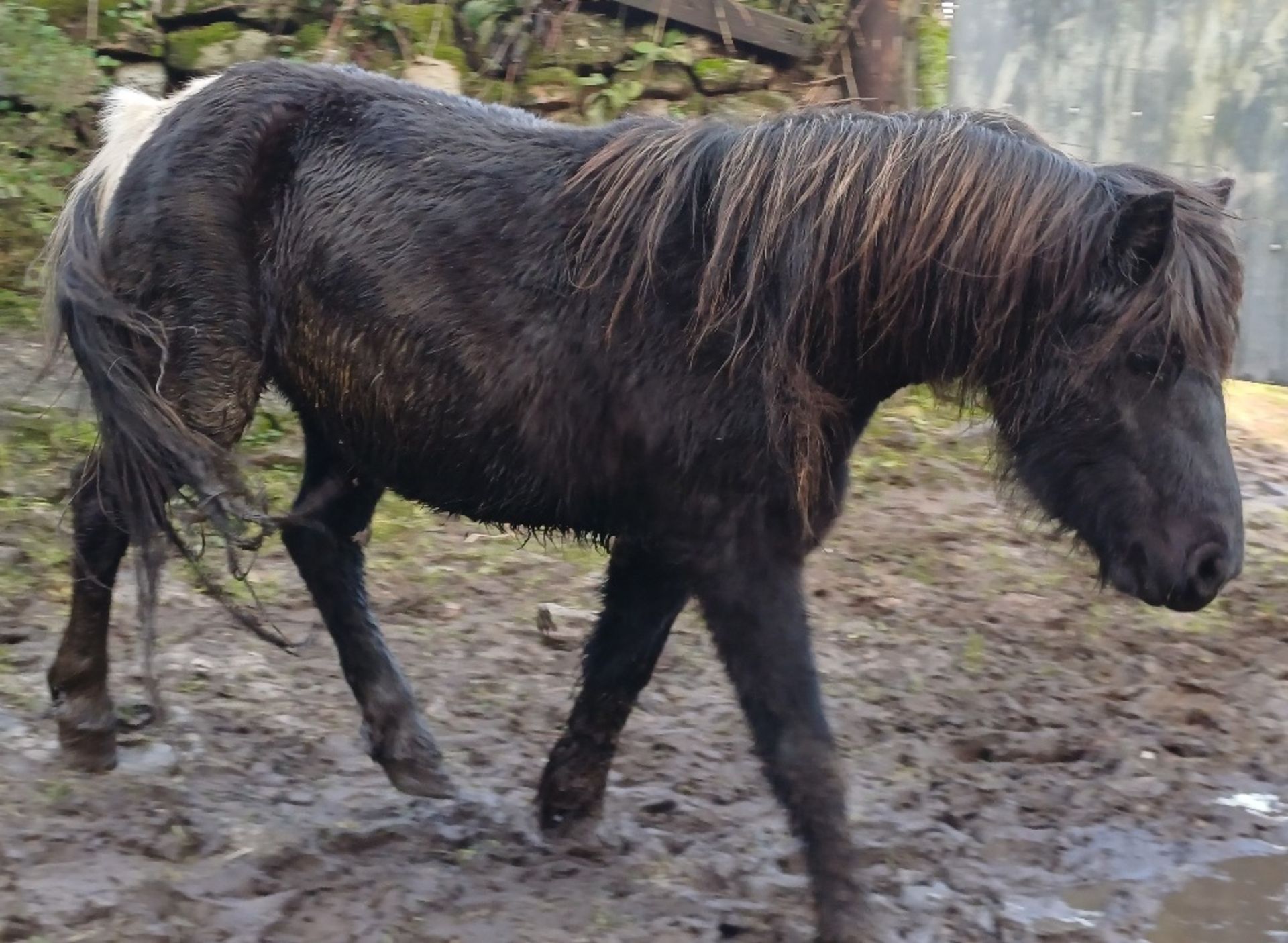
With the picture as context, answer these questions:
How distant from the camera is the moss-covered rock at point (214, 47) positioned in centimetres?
687

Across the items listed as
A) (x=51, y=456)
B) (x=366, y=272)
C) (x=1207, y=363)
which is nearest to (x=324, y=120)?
(x=366, y=272)

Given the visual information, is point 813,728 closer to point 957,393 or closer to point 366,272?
point 957,393

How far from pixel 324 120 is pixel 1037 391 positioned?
5.99 feet

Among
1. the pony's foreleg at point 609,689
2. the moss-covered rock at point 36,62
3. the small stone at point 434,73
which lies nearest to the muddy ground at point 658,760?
the pony's foreleg at point 609,689

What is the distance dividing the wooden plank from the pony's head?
467cm

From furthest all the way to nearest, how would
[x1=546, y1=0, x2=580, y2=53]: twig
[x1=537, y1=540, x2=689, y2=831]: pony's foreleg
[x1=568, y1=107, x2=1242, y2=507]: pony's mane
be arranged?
[x1=546, y1=0, x2=580, y2=53]: twig, [x1=537, y1=540, x2=689, y2=831]: pony's foreleg, [x1=568, y1=107, x2=1242, y2=507]: pony's mane

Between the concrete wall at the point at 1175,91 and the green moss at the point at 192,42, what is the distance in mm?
3440

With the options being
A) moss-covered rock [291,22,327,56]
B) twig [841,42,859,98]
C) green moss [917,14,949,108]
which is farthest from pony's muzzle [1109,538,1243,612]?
moss-covered rock [291,22,327,56]

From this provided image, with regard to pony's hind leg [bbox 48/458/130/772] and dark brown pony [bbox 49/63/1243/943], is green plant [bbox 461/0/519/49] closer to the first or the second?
dark brown pony [bbox 49/63/1243/943]

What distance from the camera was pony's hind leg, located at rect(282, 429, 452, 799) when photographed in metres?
3.80

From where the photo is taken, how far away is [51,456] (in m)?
5.53

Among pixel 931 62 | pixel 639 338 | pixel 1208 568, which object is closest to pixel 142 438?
pixel 639 338

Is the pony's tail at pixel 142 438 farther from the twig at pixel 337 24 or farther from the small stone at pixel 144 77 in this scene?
the twig at pixel 337 24

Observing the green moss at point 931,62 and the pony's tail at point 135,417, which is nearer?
the pony's tail at point 135,417
